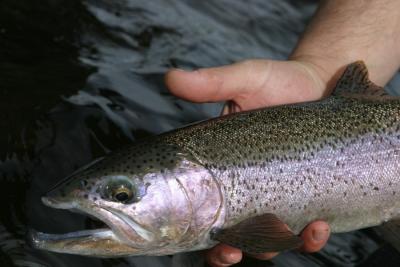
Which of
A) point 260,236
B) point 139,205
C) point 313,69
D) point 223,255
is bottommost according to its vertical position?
point 223,255

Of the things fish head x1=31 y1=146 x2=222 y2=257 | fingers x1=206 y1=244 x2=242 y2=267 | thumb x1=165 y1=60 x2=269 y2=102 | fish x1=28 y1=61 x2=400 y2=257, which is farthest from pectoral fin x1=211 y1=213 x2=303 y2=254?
thumb x1=165 y1=60 x2=269 y2=102

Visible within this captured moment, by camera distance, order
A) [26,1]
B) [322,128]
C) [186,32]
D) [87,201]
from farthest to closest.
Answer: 1. [186,32]
2. [26,1]
3. [322,128]
4. [87,201]

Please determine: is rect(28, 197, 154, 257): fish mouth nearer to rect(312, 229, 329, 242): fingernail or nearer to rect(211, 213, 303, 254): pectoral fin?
rect(211, 213, 303, 254): pectoral fin

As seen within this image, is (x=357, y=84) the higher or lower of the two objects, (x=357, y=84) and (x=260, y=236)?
the higher

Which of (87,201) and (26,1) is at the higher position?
(87,201)

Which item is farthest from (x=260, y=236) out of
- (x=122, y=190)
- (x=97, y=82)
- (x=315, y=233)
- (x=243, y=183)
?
(x=97, y=82)

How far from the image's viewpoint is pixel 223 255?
354 centimetres

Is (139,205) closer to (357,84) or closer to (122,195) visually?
(122,195)

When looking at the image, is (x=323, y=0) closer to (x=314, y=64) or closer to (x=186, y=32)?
(x=314, y=64)

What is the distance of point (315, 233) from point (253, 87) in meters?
1.16

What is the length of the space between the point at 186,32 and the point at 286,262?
12.2ft

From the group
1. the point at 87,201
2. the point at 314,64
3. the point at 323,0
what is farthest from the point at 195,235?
the point at 323,0

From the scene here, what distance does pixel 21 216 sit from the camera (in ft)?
12.9

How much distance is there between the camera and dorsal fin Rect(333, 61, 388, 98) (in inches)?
153
